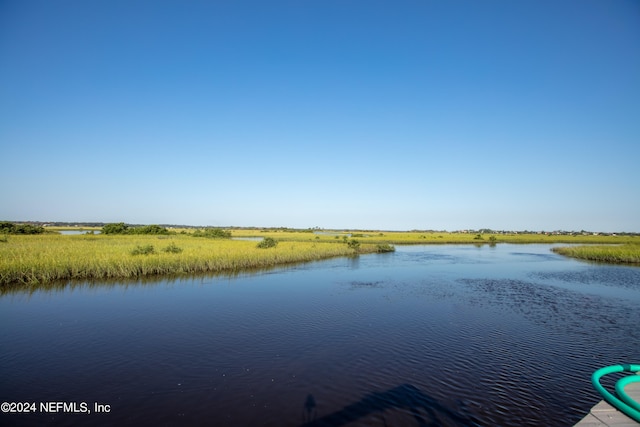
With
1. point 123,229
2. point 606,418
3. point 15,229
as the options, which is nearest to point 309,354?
point 606,418

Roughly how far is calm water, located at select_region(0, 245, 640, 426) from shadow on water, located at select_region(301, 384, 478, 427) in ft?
0.13

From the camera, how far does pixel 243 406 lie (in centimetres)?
704

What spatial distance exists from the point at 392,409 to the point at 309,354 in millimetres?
3615

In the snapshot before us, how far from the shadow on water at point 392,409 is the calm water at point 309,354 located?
0.04 m

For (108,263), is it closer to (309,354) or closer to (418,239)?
(309,354)

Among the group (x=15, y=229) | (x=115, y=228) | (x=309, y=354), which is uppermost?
(x=115, y=228)

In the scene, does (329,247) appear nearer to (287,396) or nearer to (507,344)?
(507,344)

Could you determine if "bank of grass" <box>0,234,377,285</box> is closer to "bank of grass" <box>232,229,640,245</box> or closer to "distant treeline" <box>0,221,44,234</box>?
"bank of grass" <box>232,229,640,245</box>

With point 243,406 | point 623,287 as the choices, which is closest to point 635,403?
point 243,406

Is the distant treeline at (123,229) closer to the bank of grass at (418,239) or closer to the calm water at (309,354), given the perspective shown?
the bank of grass at (418,239)

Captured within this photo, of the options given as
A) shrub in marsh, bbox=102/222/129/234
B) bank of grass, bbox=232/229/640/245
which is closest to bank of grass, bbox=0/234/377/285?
bank of grass, bbox=232/229/640/245

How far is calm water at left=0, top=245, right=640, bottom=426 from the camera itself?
6.97m

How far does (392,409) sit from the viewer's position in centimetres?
698

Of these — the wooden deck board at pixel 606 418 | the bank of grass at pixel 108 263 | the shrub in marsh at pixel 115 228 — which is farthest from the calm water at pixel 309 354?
the shrub in marsh at pixel 115 228
